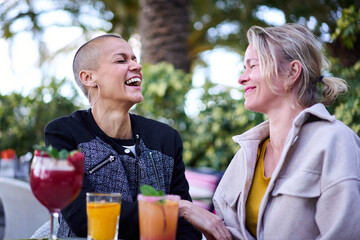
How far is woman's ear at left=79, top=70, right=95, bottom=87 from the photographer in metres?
2.59

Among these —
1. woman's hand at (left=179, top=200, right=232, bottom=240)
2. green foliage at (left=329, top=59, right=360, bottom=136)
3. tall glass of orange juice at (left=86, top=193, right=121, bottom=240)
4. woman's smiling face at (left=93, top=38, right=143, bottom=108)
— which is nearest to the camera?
tall glass of orange juice at (left=86, top=193, right=121, bottom=240)

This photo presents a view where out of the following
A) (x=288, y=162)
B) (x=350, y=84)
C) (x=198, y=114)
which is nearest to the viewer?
(x=288, y=162)

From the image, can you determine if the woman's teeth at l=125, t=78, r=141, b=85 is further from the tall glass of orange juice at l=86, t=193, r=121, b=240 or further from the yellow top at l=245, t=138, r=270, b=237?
the tall glass of orange juice at l=86, t=193, r=121, b=240

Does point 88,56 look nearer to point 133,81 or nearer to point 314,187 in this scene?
point 133,81

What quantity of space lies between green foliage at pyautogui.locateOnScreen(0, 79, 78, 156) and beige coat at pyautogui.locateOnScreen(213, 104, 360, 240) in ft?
16.5

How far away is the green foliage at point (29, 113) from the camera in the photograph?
21.3 ft

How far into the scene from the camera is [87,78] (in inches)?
103

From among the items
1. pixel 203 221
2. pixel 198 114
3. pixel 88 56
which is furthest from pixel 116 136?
pixel 198 114

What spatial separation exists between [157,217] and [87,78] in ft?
4.61

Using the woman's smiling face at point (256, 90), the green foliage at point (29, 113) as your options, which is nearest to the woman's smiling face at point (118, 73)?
the woman's smiling face at point (256, 90)

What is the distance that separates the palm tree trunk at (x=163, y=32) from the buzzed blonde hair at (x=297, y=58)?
470 centimetres

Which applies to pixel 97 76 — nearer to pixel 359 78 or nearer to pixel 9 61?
pixel 359 78

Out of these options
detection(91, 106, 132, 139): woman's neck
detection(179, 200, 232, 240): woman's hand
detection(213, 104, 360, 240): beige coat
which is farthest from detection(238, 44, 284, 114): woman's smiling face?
detection(91, 106, 132, 139): woman's neck

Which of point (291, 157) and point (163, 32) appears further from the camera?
point (163, 32)
